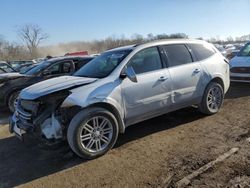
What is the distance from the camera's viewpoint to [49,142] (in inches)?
188

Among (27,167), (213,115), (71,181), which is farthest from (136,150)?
(213,115)

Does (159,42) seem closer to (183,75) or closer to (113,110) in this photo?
(183,75)

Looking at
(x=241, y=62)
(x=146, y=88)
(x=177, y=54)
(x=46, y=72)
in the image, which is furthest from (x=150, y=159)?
(x=241, y=62)

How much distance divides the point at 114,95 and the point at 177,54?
1850mm

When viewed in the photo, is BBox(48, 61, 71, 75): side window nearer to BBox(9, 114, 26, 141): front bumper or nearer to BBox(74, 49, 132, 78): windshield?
BBox(74, 49, 132, 78): windshield

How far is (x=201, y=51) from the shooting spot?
6711mm

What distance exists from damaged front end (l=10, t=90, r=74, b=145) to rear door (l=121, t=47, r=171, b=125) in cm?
107

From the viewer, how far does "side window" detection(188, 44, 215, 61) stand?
6566mm

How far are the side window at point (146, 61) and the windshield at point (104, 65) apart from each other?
200mm

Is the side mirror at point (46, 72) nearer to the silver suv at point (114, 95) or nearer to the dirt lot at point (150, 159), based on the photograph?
the dirt lot at point (150, 159)

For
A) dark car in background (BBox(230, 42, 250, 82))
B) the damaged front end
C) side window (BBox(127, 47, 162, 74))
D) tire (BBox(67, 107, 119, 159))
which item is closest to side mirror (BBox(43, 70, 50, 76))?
the damaged front end

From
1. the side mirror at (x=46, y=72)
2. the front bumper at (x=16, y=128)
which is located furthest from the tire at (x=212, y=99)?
the side mirror at (x=46, y=72)

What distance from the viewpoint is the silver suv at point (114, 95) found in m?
4.83

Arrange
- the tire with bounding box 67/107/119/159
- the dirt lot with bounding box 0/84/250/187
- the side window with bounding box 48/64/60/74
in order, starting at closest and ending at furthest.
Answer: the dirt lot with bounding box 0/84/250/187
the tire with bounding box 67/107/119/159
the side window with bounding box 48/64/60/74
